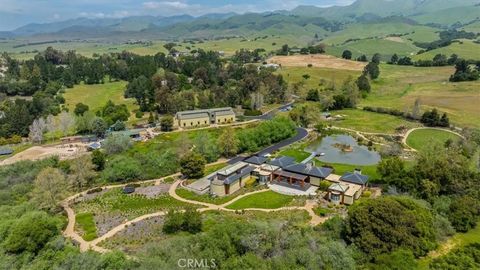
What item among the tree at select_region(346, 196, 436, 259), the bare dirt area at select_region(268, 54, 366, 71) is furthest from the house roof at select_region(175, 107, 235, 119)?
the bare dirt area at select_region(268, 54, 366, 71)

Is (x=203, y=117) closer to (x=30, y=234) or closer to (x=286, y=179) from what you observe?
(x=286, y=179)

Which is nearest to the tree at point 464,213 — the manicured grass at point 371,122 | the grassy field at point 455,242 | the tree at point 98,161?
the grassy field at point 455,242

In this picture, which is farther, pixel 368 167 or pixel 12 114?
pixel 12 114

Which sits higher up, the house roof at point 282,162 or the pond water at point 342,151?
the house roof at point 282,162

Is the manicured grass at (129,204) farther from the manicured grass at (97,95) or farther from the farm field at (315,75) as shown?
the farm field at (315,75)

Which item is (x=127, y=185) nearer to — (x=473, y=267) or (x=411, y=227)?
(x=411, y=227)

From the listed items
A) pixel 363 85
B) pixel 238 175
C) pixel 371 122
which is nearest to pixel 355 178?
pixel 238 175

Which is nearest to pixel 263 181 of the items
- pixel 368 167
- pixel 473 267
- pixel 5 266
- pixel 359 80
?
pixel 368 167
